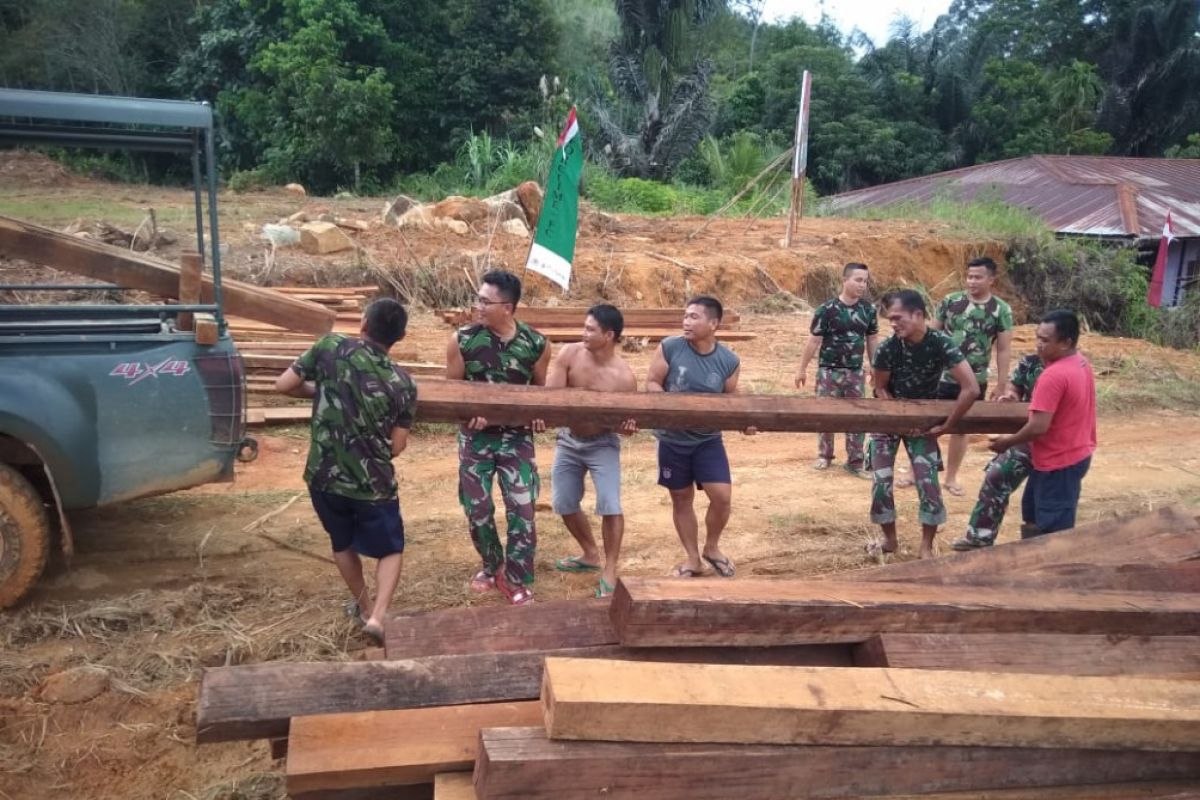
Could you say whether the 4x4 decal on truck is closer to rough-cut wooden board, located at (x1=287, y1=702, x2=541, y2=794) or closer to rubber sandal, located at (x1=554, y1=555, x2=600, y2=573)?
rubber sandal, located at (x1=554, y1=555, x2=600, y2=573)

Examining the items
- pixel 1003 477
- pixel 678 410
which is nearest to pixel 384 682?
pixel 678 410

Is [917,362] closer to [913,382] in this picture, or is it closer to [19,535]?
[913,382]

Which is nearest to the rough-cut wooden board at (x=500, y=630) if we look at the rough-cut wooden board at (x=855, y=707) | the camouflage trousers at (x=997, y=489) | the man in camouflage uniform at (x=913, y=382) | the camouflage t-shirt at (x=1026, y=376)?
the rough-cut wooden board at (x=855, y=707)

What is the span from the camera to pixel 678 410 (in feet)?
15.5

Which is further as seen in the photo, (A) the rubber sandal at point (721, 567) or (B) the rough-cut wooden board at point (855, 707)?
(A) the rubber sandal at point (721, 567)

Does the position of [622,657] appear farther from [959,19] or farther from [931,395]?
[959,19]

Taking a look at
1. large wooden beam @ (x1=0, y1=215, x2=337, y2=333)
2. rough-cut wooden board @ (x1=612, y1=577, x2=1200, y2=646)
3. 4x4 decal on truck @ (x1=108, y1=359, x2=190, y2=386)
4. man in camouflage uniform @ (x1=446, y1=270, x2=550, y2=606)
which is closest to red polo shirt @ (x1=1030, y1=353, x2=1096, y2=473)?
rough-cut wooden board @ (x1=612, y1=577, x2=1200, y2=646)

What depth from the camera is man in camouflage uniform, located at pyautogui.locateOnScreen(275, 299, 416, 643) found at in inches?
167

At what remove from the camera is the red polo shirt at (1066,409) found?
5039mm

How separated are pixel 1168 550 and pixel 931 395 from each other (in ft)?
6.02

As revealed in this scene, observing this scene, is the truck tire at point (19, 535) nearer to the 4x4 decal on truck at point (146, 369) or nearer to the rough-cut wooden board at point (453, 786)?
the 4x4 decal on truck at point (146, 369)

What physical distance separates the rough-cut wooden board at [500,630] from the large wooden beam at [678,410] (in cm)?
141

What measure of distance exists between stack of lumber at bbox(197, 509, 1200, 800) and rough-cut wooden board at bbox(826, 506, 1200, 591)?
2.38 ft

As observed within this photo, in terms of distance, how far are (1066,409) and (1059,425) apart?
97mm
